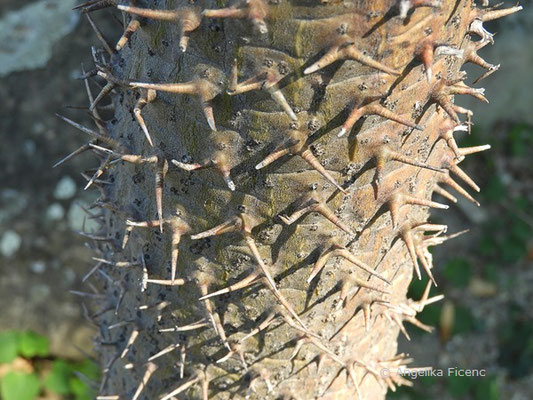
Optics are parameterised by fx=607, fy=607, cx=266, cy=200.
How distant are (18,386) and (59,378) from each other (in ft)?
0.40

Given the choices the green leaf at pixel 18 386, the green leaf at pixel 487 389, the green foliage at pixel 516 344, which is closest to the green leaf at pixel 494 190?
the green foliage at pixel 516 344

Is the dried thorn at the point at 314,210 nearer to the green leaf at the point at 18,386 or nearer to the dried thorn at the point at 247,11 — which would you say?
the dried thorn at the point at 247,11

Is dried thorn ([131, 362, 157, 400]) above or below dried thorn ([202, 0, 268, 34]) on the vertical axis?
below

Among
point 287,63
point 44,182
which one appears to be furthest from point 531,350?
point 287,63

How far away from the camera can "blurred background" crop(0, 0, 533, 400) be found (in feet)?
6.25

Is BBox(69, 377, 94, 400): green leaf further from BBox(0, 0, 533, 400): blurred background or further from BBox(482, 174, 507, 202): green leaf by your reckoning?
BBox(482, 174, 507, 202): green leaf

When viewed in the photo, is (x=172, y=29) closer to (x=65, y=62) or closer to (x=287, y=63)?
(x=287, y=63)

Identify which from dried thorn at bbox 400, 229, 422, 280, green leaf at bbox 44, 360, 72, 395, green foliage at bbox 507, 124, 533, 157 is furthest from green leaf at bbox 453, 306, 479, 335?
dried thorn at bbox 400, 229, 422, 280

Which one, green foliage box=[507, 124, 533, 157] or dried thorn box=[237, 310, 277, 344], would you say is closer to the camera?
dried thorn box=[237, 310, 277, 344]

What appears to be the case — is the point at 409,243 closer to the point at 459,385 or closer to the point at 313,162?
the point at 313,162

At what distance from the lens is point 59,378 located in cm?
194

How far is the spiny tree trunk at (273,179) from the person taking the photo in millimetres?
548

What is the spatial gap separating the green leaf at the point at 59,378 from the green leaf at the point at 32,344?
0.06 m

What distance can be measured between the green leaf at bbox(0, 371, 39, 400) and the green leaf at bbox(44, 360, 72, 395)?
4cm
